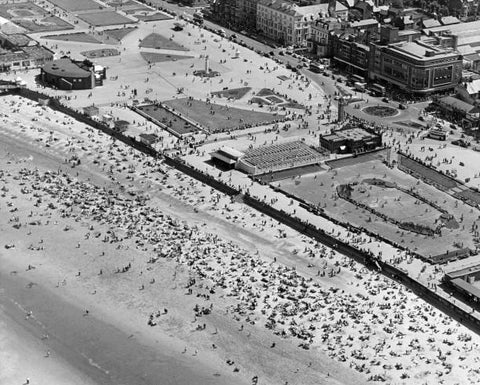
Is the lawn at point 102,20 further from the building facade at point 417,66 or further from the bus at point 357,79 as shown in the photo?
the building facade at point 417,66

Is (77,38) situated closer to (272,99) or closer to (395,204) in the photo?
(272,99)

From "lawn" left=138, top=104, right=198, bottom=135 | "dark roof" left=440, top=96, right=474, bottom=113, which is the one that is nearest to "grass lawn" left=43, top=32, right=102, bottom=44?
"lawn" left=138, top=104, right=198, bottom=135

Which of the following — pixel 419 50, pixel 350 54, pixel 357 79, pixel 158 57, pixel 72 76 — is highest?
pixel 419 50

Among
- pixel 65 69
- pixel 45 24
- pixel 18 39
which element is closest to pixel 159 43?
pixel 45 24


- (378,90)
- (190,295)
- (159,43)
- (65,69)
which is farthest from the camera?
(159,43)

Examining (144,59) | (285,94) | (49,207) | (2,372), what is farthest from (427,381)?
(144,59)

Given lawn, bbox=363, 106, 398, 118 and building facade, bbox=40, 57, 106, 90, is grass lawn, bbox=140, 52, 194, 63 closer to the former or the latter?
building facade, bbox=40, 57, 106, 90

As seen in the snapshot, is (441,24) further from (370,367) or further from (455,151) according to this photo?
(370,367)
